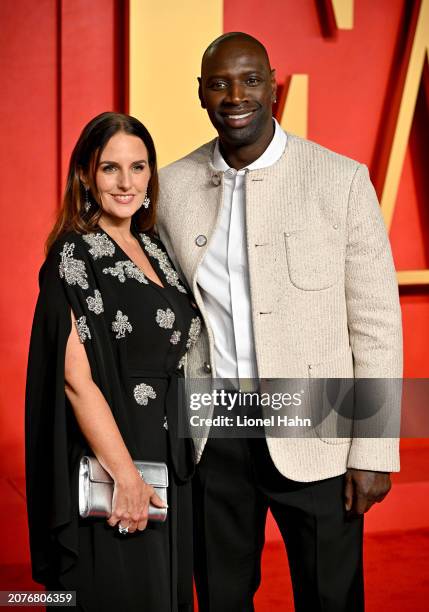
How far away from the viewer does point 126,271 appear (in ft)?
7.59

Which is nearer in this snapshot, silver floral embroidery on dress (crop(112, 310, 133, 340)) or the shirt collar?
silver floral embroidery on dress (crop(112, 310, 133, 340))

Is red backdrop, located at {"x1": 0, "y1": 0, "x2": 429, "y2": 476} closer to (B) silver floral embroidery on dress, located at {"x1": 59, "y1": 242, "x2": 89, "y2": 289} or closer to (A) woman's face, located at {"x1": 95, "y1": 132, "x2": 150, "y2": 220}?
(A) woman's face, located at {"x1": 95, "y1": 132, "x2": 150, "y2": 220}

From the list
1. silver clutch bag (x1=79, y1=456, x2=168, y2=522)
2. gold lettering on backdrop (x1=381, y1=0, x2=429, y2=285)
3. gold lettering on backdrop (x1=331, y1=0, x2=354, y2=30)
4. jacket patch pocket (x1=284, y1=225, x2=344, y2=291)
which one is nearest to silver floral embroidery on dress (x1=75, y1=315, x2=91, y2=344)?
silver clutch bag (x1=79, y1=456, x2=168, y2=522)

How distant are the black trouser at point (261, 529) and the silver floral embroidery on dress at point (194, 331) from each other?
248 mm

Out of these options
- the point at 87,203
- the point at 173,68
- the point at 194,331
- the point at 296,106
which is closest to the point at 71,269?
the point at 87,203

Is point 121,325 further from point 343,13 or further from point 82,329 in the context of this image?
point 343,13

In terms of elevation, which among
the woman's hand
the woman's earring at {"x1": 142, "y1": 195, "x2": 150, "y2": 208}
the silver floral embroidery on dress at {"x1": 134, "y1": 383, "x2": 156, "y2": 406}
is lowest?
the woman's hand

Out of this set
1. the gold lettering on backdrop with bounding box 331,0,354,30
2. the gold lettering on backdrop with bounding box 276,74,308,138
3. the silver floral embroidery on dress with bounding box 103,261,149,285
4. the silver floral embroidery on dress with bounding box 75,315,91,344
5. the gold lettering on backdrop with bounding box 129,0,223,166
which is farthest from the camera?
the gold lettering on backdrop with bounding box 331,0,354,30

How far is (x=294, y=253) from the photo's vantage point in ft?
7.68

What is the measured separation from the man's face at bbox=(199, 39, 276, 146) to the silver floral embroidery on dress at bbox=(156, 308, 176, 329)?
1.46ft

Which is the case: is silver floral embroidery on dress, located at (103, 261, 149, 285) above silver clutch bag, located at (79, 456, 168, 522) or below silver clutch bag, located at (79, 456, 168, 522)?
above

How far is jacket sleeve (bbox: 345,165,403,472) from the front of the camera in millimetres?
2295

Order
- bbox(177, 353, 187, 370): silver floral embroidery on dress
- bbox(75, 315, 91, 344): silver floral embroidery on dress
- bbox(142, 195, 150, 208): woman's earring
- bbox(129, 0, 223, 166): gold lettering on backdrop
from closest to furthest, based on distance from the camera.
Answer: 1. bbox(75, 315, 91, 344): silver floral embroidery on dress
2. bbox(177, 353, 187, 370): silver floral embroidery on dress
3. bbox(142, 195, 150, 208): woman's earring
4. bbox(129, 0, 223, 166): gold lettering on backdrop

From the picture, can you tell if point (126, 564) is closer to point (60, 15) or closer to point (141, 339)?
point (141, 339)
